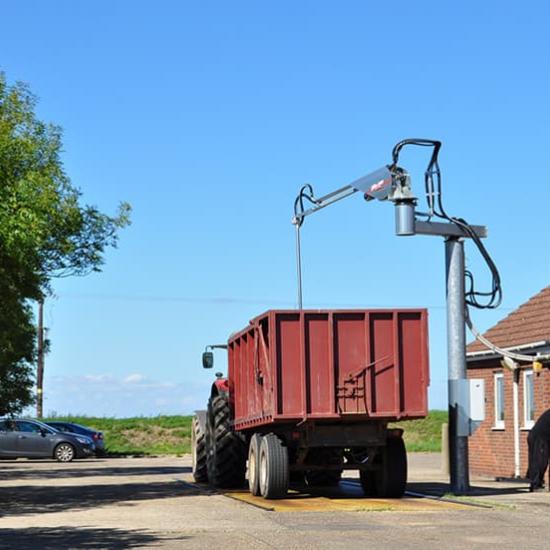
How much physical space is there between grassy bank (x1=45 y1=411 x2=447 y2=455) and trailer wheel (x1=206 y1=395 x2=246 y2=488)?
3952 centimetres

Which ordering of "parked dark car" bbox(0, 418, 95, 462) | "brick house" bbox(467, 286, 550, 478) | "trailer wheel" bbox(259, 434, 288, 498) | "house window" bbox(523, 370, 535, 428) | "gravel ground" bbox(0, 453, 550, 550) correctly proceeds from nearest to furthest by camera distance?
"gravel ground" bbox(0, 453, 550, 550)
"trailer wheel" bbox(259, 434, 288, 498)
"brick house" bbox(467, 286, 550, 478)
"house window" bbox(523, 370, 535, 428)
"parked dark car" bbox(0, 418, 95, 462)

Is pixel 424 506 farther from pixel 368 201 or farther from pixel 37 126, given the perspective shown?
pixel 37 126

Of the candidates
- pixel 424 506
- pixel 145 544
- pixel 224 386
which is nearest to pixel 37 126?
pixel 224 386

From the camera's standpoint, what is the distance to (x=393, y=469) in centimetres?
2133

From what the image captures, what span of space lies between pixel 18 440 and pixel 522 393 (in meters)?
23.9

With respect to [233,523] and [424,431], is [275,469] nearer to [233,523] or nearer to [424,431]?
[233,523]

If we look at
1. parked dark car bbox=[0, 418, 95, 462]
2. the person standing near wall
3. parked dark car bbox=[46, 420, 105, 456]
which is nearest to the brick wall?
the person standing near wall

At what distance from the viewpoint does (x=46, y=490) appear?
84.2ft

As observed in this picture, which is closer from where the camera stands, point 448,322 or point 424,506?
point 424,506

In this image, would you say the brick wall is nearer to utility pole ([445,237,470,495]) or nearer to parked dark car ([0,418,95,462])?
utility pole ([445,237,470,495])

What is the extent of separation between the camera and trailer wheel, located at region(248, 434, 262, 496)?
848 inches

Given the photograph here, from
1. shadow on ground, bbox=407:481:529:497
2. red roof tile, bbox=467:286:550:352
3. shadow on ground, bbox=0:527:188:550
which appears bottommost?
shadow on ground, bbox=0:527:188:550

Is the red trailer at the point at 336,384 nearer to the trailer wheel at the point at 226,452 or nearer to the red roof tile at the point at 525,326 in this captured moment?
the trailer wheel at the point at 226,452

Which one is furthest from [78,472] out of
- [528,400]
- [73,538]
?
[73,538]
